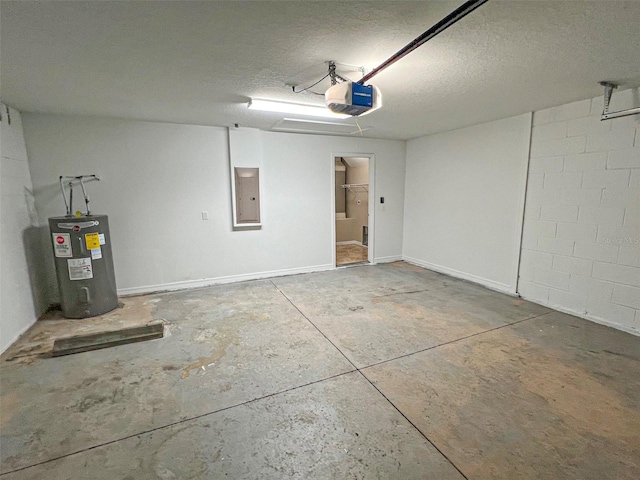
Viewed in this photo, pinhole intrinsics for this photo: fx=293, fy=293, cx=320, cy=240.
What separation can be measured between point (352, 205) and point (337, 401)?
249 inches

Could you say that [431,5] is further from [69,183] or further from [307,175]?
[69,183]

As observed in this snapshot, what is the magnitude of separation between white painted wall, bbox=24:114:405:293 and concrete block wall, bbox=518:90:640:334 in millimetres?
2608

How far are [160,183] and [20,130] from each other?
1.48m

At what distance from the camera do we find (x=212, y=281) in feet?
14.9

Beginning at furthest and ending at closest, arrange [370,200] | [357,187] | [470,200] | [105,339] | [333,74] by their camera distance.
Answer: [357,187]
[370,200]
[470,200]
[105,339]
[333,74]

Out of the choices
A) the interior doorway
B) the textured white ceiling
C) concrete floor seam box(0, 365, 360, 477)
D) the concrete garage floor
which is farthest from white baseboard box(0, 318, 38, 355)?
the interior doorway

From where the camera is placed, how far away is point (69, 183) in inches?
144

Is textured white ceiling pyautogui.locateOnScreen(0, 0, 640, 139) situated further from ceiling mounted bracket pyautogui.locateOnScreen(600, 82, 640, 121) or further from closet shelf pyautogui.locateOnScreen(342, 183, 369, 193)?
closet shelf pyautogui.locateOnScreen(342, 183, 369, 193)

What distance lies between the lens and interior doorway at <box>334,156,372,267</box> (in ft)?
24.1

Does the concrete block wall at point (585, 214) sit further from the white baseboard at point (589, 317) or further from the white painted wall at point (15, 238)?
the white painted wall at point (15, 238)

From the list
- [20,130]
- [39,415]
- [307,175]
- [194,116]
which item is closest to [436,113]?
[307,175]

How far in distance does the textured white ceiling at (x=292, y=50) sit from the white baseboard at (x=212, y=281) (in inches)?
93.2

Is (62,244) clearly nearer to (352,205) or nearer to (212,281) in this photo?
(212,281)

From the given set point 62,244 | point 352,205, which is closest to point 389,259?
point 352,205
